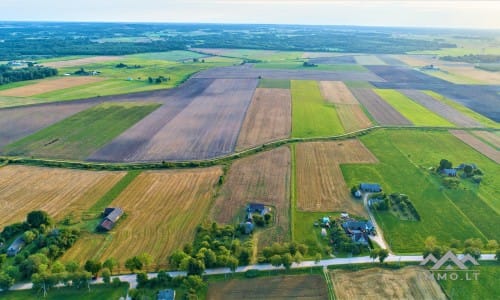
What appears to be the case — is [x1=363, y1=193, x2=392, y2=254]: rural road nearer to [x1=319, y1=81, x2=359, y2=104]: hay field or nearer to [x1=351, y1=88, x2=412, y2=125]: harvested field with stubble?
[x1=351, y1=88, x2=412, y2=125]: harvested field with stubble

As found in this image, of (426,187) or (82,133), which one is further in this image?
(82,133)

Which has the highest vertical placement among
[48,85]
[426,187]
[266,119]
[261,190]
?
[48,85]

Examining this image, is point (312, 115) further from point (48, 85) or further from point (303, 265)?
point (48, 85)

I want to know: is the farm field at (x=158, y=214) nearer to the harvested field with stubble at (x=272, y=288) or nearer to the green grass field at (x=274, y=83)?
the harvested field with stubble at (x=272, y=288)

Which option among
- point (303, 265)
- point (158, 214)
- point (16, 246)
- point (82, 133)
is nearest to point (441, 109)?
point (303, 265)

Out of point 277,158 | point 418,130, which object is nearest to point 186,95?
point 277,158

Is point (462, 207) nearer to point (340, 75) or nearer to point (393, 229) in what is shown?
point (393, 229)

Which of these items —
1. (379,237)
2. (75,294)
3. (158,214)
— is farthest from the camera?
(158,214)

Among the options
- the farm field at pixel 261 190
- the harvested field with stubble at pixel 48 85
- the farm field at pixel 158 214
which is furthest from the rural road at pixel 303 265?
the harvested field with stubble at pixel 48 85
